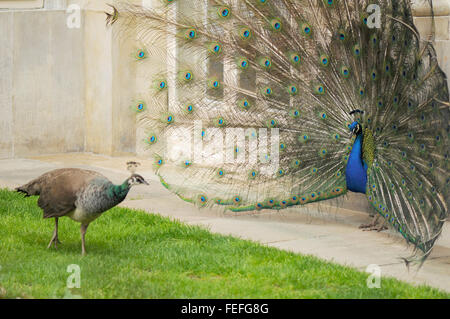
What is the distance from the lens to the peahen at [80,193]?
5.85 m

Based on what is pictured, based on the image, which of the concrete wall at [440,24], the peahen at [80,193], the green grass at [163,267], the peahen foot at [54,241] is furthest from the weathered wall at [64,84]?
the peahen at [80,193]

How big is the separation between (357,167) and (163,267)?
85.5 inches

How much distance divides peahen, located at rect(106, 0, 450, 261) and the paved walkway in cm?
31

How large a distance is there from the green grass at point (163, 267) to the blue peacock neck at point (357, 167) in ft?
3.79

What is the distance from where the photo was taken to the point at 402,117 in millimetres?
7141

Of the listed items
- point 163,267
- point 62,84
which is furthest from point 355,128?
point 62,84

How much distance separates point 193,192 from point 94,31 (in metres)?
5.77

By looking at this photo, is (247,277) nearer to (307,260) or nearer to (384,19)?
(307,260)

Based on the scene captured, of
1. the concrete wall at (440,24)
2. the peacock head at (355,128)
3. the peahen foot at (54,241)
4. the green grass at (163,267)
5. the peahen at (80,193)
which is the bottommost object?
the green grass at (163,267)

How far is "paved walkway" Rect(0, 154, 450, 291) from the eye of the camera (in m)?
6.42

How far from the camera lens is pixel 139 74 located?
12617 millimetres

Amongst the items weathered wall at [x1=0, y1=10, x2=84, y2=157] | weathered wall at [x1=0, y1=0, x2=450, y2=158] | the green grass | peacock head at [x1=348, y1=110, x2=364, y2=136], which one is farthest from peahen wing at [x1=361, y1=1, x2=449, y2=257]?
weathered wall at [x1=0, y1=10, x2=84, y2=157]

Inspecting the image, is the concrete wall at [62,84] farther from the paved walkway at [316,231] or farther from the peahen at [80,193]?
the peahen at [80,193]

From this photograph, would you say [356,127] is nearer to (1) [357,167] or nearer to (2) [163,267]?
(1) [357,167]
